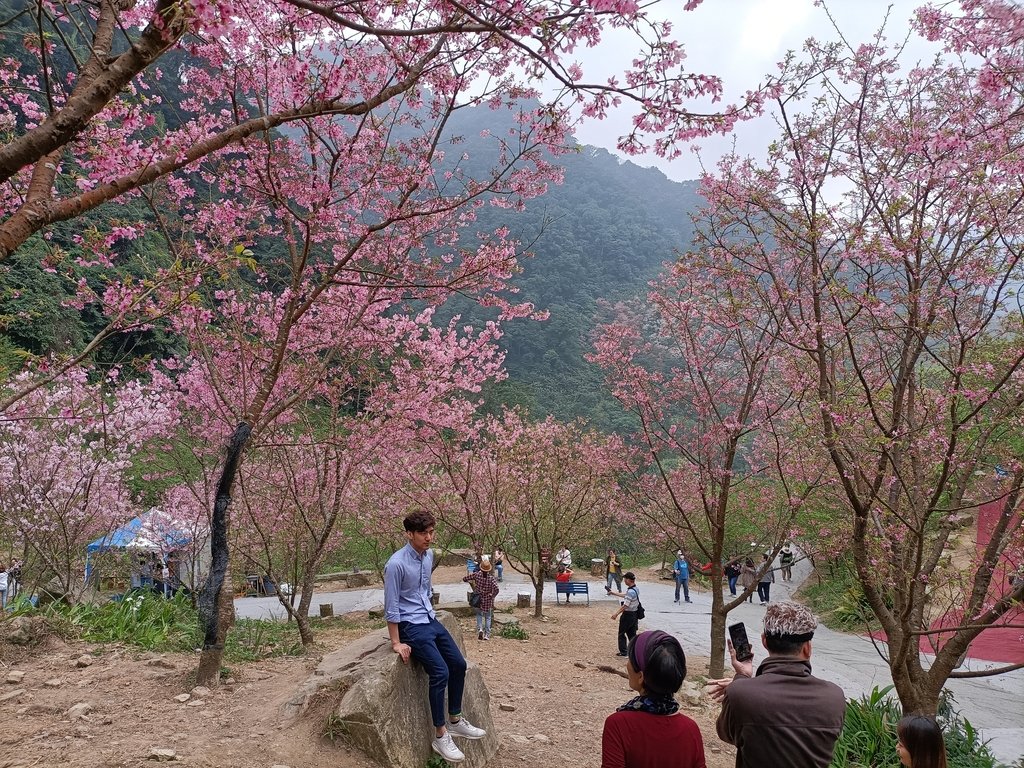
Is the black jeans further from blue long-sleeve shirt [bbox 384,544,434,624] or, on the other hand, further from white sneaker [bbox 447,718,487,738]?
blue long-sleeve shirt [bbox 384,544,434,624]

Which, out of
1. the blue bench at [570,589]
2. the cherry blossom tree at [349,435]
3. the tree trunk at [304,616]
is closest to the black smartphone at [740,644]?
the cherry blossom tree at [349,435]

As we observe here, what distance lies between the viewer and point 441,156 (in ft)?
18.2

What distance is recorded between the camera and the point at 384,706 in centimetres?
362

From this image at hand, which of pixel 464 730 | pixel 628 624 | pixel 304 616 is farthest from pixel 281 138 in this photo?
pixel 628 624

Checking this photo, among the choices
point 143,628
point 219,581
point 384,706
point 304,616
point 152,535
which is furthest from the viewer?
point 152,535

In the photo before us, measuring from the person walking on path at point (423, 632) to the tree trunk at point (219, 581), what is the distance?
1.69 meters

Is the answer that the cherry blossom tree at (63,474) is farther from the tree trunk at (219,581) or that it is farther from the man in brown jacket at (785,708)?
the man in brown jacket at (785,708)

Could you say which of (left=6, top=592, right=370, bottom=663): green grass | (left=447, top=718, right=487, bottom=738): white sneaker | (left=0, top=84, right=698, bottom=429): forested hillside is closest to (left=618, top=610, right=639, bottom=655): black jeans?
(left=6, top=592, right=370, bottom=663): green grass

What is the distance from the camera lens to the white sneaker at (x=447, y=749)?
11.9 ft

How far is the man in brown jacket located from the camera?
2.01 meters

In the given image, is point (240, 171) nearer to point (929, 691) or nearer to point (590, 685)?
point (929, 691)

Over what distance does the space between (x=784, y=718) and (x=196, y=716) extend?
12.4ft

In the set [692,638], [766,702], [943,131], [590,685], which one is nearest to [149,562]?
[590,685]

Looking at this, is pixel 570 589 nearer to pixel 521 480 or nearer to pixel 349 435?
pixel 521 480
